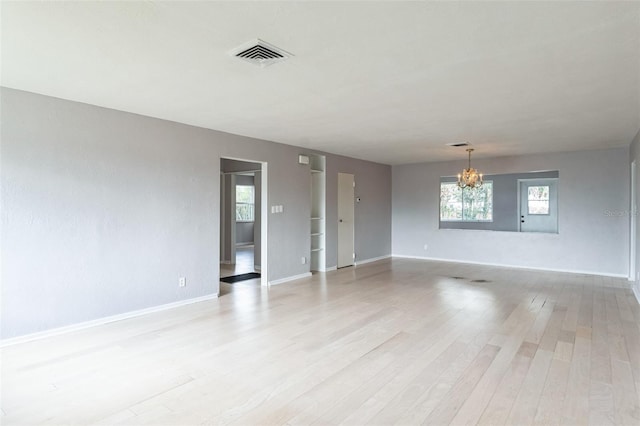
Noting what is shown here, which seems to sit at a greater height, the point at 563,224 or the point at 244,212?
the point at 244,212

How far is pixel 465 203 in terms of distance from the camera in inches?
365

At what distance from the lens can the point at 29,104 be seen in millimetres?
3506

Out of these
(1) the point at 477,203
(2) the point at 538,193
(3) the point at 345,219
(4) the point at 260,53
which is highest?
(4) the point at 260,53

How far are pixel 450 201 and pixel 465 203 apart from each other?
44cm

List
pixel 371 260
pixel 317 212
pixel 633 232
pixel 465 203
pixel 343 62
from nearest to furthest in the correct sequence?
1. pixel 343 62
2. pixel 633 232
3. pixel 317 212
4. pixel 371 260
5. pixel 465 203

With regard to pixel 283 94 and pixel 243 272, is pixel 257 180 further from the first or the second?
pixel 283 94

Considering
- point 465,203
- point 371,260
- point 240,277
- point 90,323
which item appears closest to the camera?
point 90,323

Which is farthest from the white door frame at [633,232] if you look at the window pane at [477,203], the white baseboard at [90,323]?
the white baseboard at [90,323]

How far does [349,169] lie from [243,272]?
125 inches

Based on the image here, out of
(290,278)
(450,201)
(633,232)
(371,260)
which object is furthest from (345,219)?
(633,232)

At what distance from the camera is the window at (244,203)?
12.0m

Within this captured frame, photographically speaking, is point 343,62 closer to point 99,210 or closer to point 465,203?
point 99,210

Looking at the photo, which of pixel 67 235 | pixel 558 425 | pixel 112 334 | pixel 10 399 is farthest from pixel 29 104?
pixel 558 425

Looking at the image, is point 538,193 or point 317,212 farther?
point 538,193
